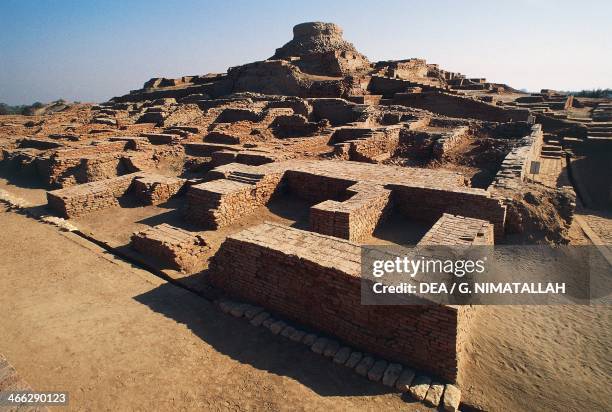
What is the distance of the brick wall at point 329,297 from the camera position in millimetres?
3705

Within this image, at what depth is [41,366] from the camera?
3.99 metres

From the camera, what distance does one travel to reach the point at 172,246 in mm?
6168

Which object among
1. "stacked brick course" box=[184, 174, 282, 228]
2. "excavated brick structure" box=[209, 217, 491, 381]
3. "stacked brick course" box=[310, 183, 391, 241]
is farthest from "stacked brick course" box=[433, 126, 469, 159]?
"excavated brick structure" box=[209, 217, 491, 381]

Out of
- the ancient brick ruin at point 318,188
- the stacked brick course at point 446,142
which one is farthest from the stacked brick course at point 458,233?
the stacked brick course at point 446,142

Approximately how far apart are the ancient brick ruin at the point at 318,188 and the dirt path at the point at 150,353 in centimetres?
52

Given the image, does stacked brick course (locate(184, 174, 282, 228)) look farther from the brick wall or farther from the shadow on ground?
the shadow on ground

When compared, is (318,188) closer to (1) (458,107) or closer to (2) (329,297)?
(2) (329,297)

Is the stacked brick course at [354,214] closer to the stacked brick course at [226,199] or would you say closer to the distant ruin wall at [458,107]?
the stacked brick course at [226,199]

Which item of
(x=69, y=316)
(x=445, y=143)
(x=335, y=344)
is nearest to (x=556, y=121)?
(x=445, y=143)

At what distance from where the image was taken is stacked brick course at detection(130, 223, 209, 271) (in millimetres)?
6145

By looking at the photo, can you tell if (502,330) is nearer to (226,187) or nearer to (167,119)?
(226,187)

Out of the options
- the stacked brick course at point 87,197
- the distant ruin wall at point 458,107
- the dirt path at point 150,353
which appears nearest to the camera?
the dirt path at point 150,353

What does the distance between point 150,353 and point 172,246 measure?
2.28 metres

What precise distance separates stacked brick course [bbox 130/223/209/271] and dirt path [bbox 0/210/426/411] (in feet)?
1.57
